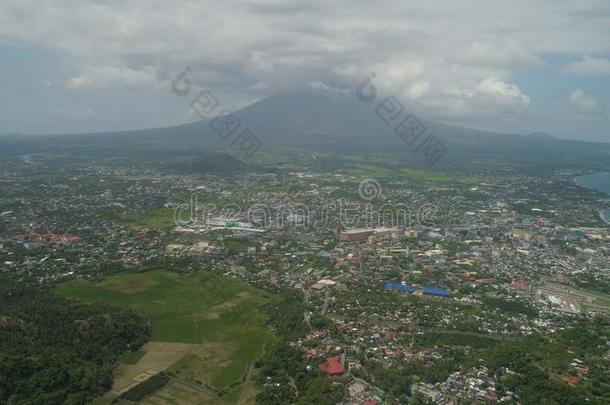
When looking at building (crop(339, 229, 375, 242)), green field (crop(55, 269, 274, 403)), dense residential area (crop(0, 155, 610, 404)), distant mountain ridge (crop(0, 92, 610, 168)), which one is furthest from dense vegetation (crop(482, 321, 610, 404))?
distant mountain ridge (crop(0, 92, 610, 168))

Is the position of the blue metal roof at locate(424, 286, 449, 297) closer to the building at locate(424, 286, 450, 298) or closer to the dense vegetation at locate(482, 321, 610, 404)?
the building at locate(424, 286, 450, 298)

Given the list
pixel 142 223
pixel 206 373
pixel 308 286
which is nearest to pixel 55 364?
pixel 206 373

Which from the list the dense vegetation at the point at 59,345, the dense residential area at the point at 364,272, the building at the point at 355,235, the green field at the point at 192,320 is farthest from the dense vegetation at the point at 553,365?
the building at the point at 355,235

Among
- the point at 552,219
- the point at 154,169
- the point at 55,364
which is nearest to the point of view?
the point at 55,364

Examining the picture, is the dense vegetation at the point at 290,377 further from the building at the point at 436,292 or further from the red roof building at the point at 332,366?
the building at the point at 436,292

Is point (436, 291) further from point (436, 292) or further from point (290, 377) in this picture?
point (290, 377)

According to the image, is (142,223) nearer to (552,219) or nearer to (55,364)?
(55,364)

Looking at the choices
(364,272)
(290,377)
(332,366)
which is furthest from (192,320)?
(364,272)
